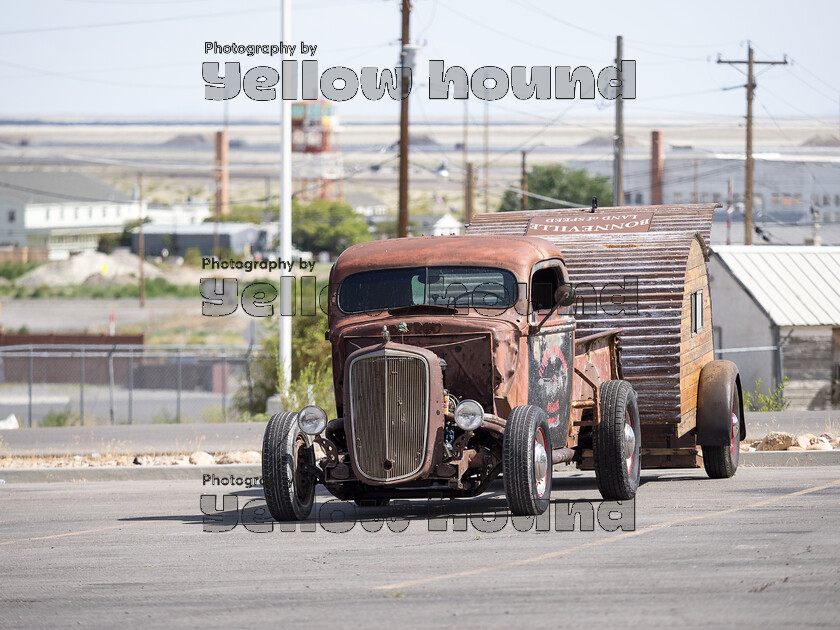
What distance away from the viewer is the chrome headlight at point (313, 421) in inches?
448

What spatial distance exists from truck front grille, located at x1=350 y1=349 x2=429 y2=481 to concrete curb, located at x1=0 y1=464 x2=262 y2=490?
6969 mm

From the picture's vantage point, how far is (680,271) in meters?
14.6

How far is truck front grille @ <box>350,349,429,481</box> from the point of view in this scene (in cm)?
1098

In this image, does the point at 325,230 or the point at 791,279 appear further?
the point at 325,230

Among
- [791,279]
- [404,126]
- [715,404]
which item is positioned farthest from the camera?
[791,279]

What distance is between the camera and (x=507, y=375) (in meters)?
11.7

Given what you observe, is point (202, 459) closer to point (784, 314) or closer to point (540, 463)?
point (540, 463)

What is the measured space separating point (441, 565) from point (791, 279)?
29373 millimetres

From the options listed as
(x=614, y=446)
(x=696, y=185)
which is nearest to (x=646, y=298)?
(x=614, y=446)

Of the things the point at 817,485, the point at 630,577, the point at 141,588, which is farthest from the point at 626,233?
the point at 141,588

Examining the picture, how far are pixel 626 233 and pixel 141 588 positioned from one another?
8549 millimetres

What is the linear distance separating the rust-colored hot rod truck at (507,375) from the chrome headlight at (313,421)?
0.01 m

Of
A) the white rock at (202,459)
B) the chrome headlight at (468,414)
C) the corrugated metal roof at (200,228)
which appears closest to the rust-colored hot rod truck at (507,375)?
the chrome headlight at (468,414)

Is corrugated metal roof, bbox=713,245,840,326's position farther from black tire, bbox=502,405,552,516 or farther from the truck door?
black tire, bbox=502,405,552,516
